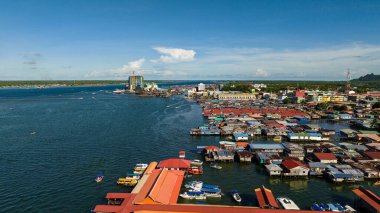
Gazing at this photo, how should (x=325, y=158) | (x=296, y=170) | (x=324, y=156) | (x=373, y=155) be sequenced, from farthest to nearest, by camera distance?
(x=373, y=155), (x=324, y=156), (x=325, y=158), (x=296, y=170)

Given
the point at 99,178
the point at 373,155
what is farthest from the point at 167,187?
the point at 373,155

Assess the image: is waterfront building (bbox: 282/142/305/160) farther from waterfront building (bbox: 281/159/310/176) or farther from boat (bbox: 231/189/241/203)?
boat (bbox: 231/189/241/203)

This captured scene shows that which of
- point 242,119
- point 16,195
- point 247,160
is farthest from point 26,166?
point 242,119

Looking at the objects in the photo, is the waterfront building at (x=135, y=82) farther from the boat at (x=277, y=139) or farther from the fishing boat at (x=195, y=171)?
the fishing boat at (x=195, y=171)

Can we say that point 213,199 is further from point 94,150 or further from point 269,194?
point 94,150

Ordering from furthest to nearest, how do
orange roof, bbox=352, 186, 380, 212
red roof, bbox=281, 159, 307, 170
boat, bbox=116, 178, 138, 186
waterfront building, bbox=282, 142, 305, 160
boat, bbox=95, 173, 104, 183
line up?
waterfront building, bbox=282, 142, 305, 160 → red roof, bbox=281, 159, 307, 170 → boat, bbox=95, 173, 104, 183 → boat, bbox=116, 178, 138, 186 → orange roof, bbox=352, 186, 380, 212

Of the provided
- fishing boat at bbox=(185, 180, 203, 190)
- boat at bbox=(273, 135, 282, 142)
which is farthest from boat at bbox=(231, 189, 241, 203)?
boat at bbox=(273, 135, 282, 142)

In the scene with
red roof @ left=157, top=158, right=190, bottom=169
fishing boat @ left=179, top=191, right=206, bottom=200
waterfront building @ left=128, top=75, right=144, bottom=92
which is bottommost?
fishing boat @ left=179, top=191, right=206, bottom=200

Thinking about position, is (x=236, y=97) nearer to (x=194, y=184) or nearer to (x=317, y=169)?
(x=317, y=169)
